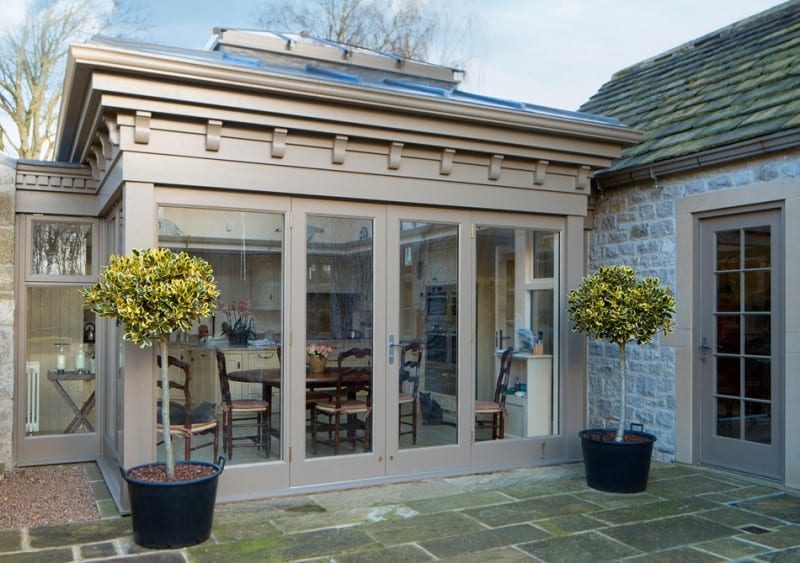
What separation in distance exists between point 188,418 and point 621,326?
3312 millimetres

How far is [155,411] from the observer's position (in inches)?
202

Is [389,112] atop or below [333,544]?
atop

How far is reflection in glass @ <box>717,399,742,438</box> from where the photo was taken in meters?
6.32

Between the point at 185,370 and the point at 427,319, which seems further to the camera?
the point at 427,319

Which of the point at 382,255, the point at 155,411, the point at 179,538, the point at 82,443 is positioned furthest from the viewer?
the point at 82,443

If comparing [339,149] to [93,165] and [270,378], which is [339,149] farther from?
[93,165]

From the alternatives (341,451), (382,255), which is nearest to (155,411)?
(341,451)

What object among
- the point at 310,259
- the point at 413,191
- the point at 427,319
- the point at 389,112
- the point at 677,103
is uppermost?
the point at 677,103

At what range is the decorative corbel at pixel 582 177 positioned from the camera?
6750 mm

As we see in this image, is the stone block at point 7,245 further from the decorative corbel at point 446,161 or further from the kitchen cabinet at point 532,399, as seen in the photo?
the kitchen cabinet at point 532,399

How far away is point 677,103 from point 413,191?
342 centimetres

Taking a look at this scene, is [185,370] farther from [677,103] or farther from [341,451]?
[677,103]

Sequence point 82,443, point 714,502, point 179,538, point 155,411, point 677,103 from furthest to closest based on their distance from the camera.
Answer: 1. point 677,103
2. point 82,443
3. point 714,502
4. point 155,411
5. point 179,538

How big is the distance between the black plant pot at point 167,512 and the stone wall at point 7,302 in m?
2.75
